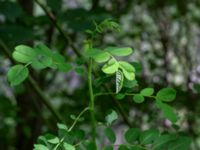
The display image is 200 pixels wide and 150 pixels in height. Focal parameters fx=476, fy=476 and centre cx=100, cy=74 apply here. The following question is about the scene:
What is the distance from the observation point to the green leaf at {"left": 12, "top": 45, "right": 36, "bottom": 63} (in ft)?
1.98

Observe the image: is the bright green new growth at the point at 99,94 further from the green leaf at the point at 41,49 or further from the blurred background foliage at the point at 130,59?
the blurred background foliage at the point at 130,59

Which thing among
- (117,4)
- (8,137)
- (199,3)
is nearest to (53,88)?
(8,137)

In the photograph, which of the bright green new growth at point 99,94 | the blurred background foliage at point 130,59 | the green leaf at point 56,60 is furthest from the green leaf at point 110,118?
the blurred background foliage at point 130,59

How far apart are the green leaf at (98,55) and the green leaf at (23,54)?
7cm

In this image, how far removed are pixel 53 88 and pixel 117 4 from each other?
1.69 ft

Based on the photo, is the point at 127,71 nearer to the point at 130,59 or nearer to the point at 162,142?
the point at 162,142

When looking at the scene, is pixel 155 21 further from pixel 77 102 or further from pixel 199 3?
pixel 77 102

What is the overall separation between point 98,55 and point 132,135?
144 mm

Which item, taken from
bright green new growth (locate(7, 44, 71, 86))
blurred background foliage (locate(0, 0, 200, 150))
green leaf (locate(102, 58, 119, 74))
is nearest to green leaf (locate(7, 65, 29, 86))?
bright green new growth (locate(7, 44, 71, 86))

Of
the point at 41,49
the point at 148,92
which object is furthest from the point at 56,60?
the point at 148,92

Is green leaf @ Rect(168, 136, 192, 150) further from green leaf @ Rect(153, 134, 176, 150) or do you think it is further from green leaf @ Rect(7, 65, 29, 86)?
green leaf @ Rect(7, 65, 29, 86)

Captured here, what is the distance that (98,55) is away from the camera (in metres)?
0.59

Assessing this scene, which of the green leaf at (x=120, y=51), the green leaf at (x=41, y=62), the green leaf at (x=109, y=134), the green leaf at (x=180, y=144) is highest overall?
the green leaf at (x=41, y=62)

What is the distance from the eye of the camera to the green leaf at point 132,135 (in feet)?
2.18
